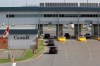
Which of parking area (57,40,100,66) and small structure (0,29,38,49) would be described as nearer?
parking area (57,40,100,66)

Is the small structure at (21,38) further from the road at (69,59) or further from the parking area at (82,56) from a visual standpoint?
the road at (69,59)

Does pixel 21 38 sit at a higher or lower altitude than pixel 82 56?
higher

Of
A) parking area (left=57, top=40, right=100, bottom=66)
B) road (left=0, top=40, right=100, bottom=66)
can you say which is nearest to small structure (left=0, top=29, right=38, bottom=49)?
parking area (left=57, top=40, right=100, bottom=66)

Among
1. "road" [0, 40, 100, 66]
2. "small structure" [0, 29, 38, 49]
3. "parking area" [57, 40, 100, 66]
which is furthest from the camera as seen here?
"small structure" [0, 29, 38, 49]

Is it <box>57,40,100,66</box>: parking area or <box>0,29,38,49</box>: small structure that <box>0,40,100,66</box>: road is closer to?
<box>57,40,100,66</box>: parking area

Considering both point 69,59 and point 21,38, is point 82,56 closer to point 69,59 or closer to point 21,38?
point 69,59

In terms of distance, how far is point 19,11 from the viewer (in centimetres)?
8306

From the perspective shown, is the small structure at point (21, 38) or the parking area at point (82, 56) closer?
the parking area at point (82, 56)

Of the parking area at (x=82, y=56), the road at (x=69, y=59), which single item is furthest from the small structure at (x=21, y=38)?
the road at (x=69, y=59)

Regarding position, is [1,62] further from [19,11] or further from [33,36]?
[19,11]

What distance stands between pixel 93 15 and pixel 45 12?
11.5 metres

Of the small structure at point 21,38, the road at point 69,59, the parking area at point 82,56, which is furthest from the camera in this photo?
the small structure at point 21,38

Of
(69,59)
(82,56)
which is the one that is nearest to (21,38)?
(82,56)

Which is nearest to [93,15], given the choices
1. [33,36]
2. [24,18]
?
[24,18]
